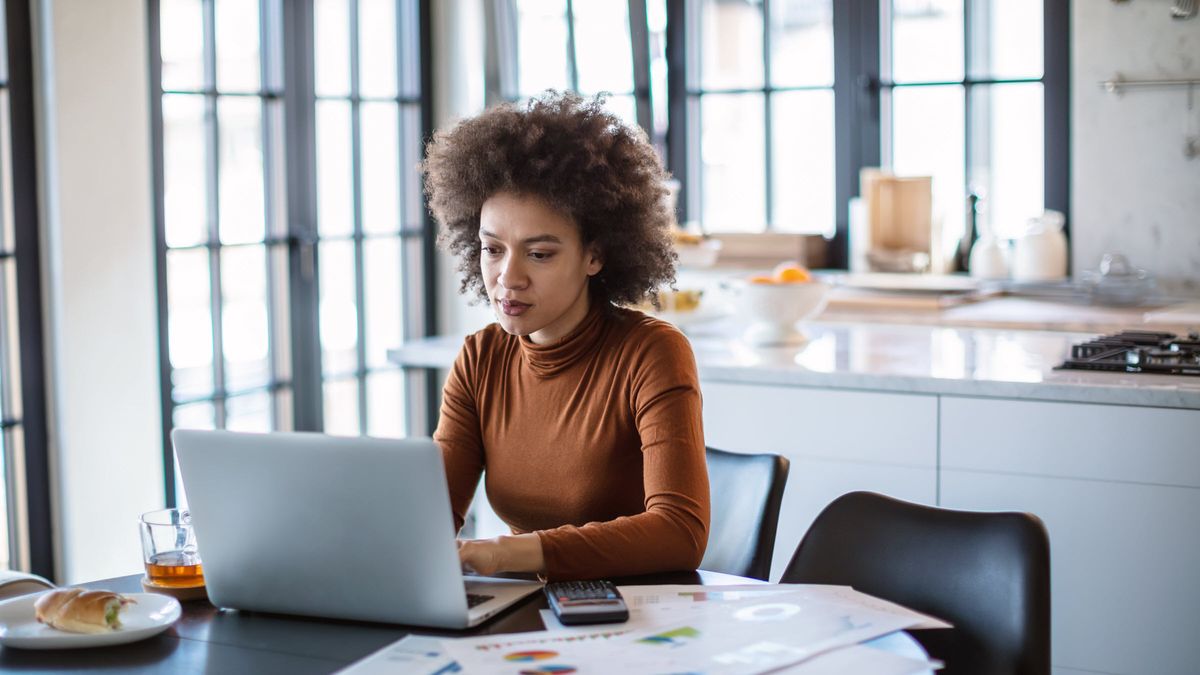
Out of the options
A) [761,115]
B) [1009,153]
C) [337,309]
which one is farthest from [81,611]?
[761,115]

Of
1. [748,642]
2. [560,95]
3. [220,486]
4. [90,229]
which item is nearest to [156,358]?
[90,229]

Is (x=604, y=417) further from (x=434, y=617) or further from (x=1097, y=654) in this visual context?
(x=1097, y=654)

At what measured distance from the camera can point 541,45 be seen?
16.3 ft

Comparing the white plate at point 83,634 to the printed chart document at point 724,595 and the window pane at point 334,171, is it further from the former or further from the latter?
the window pane at point 334,171

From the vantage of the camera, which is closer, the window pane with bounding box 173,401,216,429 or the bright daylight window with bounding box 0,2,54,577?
the bright daylight window with bounding box 0,2,54,577

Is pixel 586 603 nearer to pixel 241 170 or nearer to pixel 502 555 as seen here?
pixel 502 555

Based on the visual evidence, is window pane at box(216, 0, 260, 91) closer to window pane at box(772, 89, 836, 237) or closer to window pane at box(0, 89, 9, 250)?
window pane at box(0, 89, 9, 250)

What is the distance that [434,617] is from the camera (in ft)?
4.71

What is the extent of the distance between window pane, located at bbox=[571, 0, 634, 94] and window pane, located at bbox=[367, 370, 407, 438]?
1261 mm

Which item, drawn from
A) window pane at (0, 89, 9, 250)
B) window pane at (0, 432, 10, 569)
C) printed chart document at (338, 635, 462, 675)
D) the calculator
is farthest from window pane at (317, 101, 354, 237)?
printed chart document at (338, 635, 462, 675)

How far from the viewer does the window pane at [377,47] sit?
15.1 feet

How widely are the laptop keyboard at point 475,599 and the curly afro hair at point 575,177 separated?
2.10 feet

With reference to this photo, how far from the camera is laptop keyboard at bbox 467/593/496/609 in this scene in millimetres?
1502

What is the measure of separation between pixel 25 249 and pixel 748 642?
2620mm
